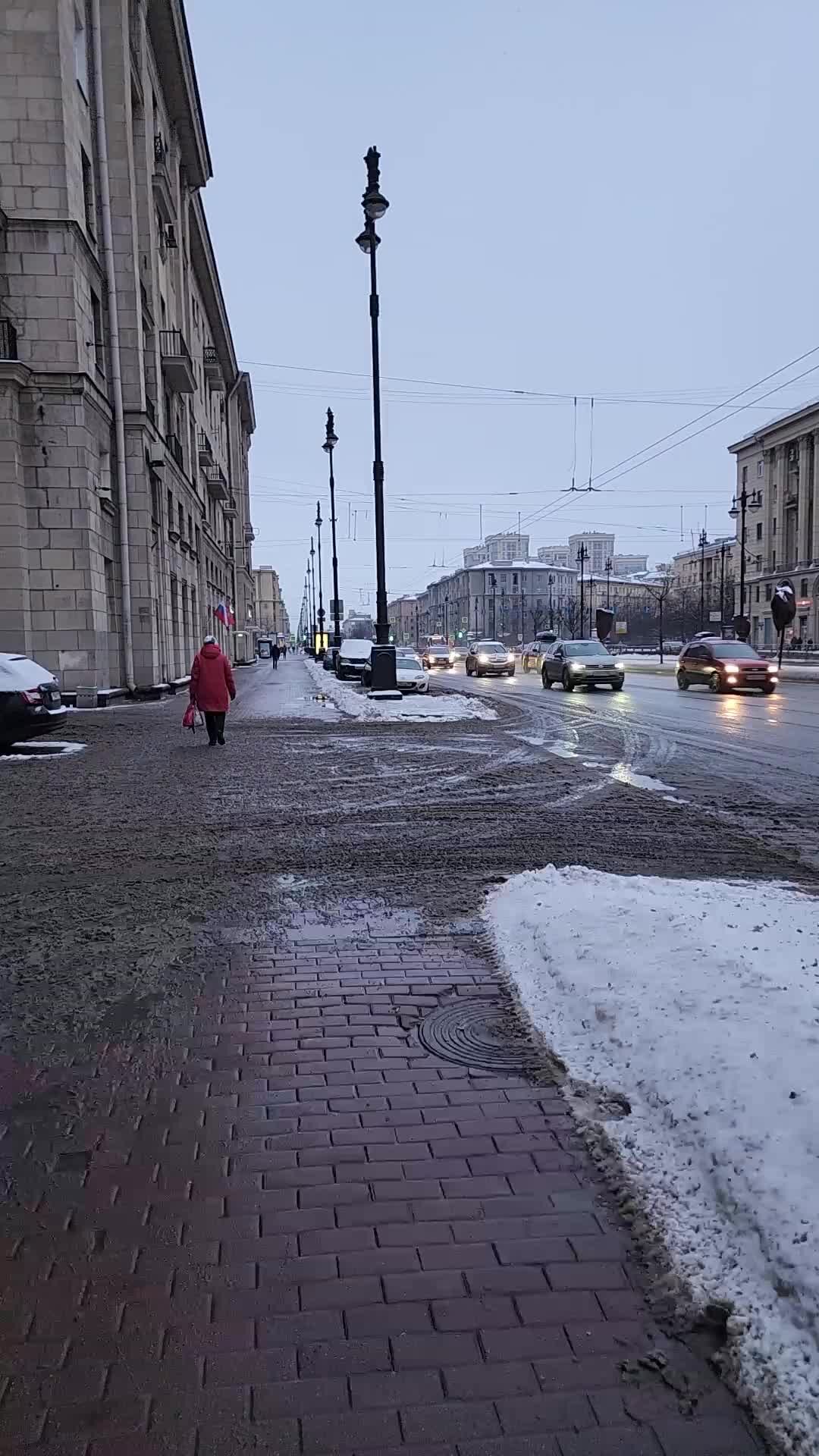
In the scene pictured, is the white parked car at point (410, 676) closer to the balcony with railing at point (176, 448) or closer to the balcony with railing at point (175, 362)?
the balcony with railing at point (176, 448)

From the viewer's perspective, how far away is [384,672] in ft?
74.8

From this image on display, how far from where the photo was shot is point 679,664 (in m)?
30.6

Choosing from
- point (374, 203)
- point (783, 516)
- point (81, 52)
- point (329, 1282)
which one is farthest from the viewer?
point (783, 516)

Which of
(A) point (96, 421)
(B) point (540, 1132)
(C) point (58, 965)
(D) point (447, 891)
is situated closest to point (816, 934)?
(B) point (540, 1132)

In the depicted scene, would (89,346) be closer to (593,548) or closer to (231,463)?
(231,463)

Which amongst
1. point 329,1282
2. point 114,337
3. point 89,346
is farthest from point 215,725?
point 114,337

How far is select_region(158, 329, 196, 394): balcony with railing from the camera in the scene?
103 feet

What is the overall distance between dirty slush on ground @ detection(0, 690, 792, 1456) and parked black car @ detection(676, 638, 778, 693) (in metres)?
16.2

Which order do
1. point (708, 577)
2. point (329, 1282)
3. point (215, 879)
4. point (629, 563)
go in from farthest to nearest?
1. point (629, 563)
2. point (708, 577)
3. point (215, 879)
4. point (329, 1282)

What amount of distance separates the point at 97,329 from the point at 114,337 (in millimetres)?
1080

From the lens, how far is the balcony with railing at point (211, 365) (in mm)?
48750

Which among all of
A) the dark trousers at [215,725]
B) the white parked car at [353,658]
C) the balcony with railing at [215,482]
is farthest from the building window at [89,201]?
the balcony with railing at [215,482]

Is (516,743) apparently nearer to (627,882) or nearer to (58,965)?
(627,882)

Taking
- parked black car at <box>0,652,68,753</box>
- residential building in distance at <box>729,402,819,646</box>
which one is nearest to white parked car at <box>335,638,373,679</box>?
parked black car at <box>0,652,68,753</box>
